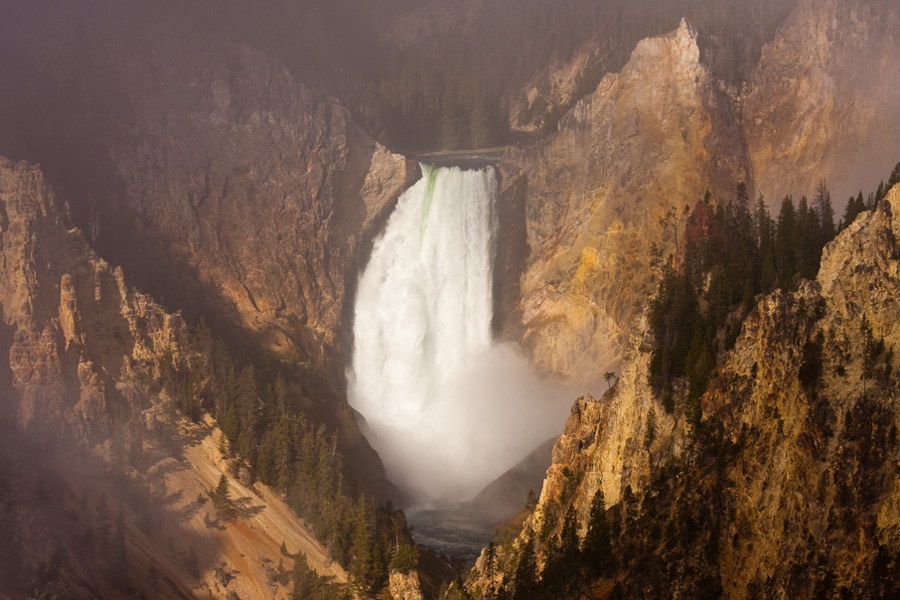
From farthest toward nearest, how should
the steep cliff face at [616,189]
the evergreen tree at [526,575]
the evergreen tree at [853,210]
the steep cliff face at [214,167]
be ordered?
the steep cliff face at [214,167] → the steep cliff face at [616,189] → the evergreen tree at [526,575] → the evergreen tree at [853,210]

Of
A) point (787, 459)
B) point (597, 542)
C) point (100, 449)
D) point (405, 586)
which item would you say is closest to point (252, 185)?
point (100, 449)

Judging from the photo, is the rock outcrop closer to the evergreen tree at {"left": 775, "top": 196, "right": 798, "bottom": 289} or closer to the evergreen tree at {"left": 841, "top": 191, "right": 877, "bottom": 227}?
the evergreen tree at {"left": 775, "top": 196, "right": 798, "bottom": 289}

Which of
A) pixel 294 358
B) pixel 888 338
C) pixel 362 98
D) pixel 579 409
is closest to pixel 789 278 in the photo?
pixel 888 338

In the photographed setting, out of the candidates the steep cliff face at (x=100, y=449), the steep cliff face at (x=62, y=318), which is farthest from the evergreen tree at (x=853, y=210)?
the steep cliff face at (x=62, y=318)

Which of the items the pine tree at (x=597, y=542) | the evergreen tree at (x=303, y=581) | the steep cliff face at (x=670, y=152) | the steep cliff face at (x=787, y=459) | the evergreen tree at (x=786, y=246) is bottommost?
the evergreen tree at (x=303, y=581)

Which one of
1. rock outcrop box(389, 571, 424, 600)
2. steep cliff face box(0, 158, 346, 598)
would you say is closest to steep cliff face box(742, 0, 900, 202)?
rock outcrop box(389, 571, 424, 600)

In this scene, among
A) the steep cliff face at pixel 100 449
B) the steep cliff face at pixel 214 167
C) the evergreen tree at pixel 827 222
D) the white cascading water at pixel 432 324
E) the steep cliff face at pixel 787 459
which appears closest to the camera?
the steep cliff face at pixel 787 459

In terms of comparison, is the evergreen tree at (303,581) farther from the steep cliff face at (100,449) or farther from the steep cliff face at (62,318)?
the steep cliff face at (62,318)
